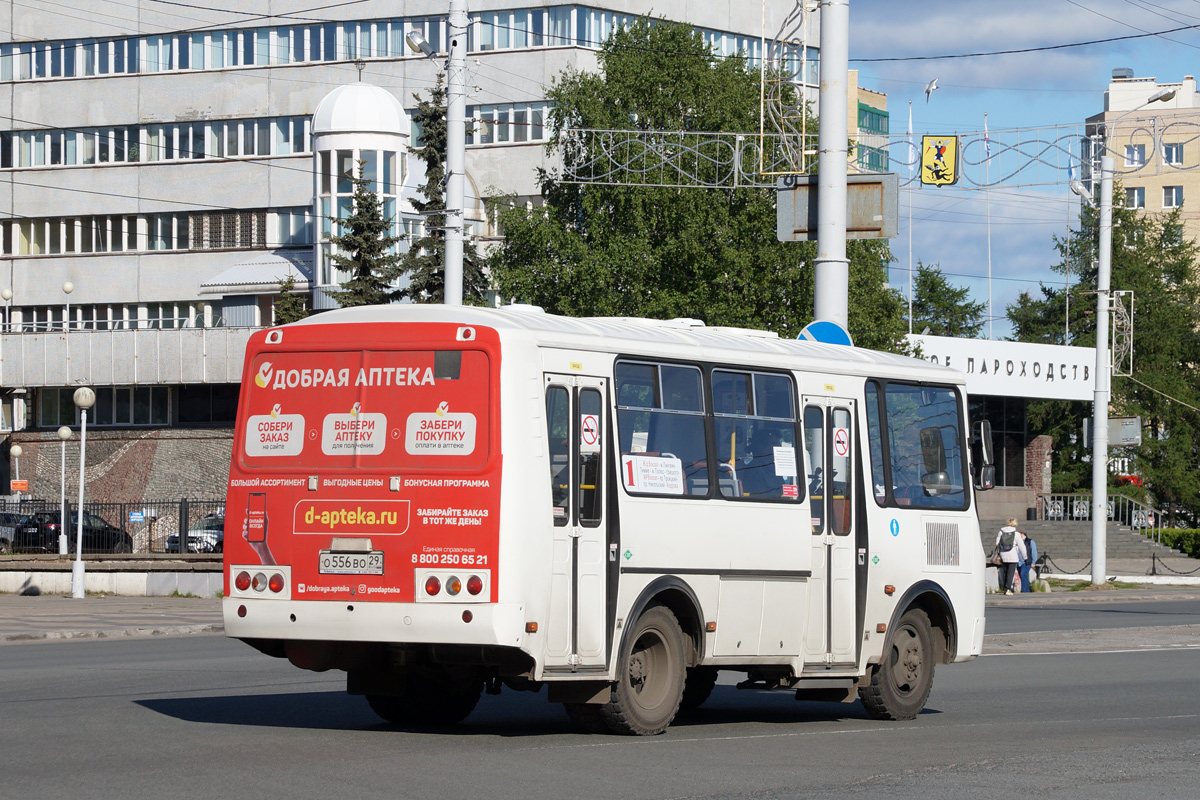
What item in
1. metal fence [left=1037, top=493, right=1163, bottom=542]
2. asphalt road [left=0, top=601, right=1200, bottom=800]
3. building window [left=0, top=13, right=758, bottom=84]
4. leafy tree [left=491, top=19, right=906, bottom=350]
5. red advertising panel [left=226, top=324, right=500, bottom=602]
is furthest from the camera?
building window [left=0, top=13, right=758, bottom=84]

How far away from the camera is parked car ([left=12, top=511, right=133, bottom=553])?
33500 millimetres

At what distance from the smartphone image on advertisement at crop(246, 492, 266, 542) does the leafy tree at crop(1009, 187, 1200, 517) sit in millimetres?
62656

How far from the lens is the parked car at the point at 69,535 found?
3350 centimetres

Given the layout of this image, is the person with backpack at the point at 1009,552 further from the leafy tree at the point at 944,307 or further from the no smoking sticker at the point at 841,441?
the leafy tree at the point at 944,307

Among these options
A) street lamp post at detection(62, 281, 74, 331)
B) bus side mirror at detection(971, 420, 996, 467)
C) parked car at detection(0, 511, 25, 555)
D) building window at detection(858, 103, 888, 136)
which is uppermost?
building window at detection(858, 103, 888, 136)

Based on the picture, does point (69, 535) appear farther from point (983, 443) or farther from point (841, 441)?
point (841, 441)

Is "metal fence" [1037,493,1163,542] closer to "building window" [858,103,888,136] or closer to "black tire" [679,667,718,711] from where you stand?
"black tire" [679,667,718,711]

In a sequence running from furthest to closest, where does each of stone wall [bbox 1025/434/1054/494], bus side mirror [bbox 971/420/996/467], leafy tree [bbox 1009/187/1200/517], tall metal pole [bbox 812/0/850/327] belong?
leafy tree [bbox 1009/187/1200/517], stone wall [bbox 1025/434/1054/494], tall metal pole [bbox 812/0/850/327], bus side mirror [bbox 971/420/996/467]

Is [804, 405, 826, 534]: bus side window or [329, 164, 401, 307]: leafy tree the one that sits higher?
[329, 164, 401, 307]: leafy tree

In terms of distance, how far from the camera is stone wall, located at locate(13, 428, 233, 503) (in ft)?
200

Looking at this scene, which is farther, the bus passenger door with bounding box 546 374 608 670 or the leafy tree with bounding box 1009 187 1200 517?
the leafy tree with bounding box 1009 187 1200 517

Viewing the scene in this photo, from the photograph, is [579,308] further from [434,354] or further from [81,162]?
[434,354]

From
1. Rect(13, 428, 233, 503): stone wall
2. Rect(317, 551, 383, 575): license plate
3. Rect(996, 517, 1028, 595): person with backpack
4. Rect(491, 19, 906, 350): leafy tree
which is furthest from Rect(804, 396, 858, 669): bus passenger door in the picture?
Rect(13, 428, 233, 503): stone wall

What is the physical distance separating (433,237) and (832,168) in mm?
33167
